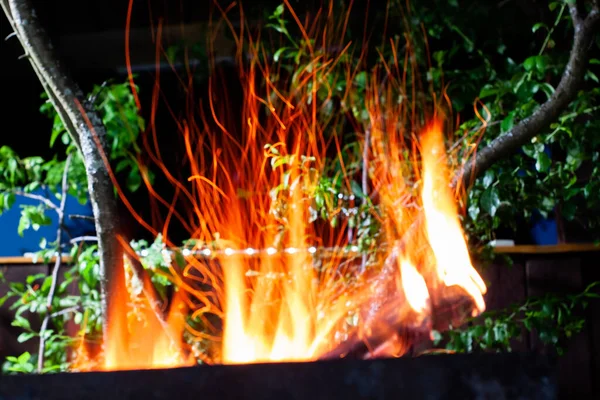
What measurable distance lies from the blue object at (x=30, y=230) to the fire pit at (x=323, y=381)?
2.63 meters

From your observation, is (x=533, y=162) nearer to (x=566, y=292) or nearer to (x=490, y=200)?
(x=490, y=200)

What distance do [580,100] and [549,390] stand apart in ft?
6.21

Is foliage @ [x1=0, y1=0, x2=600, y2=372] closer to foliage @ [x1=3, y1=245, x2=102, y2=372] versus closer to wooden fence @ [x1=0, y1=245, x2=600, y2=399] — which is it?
foliage @ [x1=3, y1=245, x2=102, y2=372]

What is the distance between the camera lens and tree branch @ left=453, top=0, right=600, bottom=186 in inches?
88.4

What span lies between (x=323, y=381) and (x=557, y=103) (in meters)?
1.53

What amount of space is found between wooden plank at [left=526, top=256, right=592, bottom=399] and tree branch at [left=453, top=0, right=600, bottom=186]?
1.21m

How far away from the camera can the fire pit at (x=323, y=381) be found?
→ 1.20m

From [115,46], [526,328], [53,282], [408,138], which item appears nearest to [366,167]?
[408,138]

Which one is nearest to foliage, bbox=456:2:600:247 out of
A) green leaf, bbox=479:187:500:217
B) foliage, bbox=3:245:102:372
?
green leaf, bbox=479:187:500:217

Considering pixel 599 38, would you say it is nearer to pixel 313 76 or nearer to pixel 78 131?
pixel 313 76

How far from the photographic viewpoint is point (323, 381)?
1242 millimetres

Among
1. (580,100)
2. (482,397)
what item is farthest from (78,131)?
(580,100)

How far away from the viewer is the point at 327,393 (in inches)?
48.8

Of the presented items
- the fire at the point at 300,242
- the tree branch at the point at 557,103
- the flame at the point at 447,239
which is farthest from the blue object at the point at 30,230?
the tree branch at the point at 557,103
